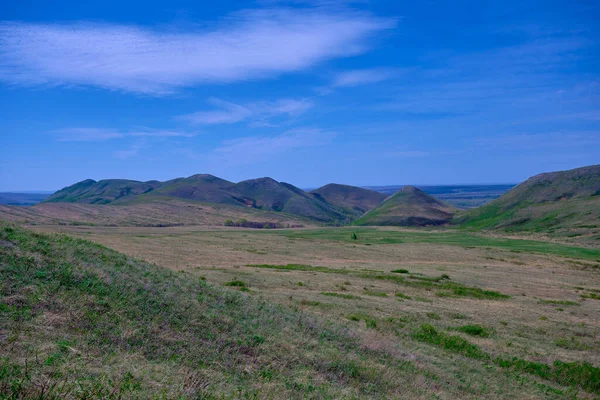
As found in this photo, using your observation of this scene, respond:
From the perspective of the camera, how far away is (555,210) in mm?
152250

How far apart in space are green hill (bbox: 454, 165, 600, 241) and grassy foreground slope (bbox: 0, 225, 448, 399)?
11885 centimetres

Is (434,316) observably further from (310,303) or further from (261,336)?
(261,336)

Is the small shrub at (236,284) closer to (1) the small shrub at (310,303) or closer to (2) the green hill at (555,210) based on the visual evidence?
(1) the small shrub at (310,303)

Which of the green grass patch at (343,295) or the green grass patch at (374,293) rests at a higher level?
the green grass patch at (343,295)

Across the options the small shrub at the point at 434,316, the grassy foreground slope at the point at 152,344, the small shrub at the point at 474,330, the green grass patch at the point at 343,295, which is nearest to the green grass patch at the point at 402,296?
the green grass patch at the point at 343,295

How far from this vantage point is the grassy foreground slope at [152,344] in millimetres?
8281

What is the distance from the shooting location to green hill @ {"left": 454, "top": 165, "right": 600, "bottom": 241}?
129350 mm

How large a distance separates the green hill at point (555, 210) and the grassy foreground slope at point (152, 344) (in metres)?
119

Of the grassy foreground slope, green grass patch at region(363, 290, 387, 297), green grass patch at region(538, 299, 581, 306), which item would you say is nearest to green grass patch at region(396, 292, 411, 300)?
green grass patch at region(363, 290, 387, 297)

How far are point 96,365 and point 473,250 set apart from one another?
3420 inches

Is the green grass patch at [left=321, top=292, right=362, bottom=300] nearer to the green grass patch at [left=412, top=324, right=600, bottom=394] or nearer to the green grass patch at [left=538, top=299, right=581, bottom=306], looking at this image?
the green grass patch at [left=412, top=324, right=600, bottom=394]

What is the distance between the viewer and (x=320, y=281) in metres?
36.9

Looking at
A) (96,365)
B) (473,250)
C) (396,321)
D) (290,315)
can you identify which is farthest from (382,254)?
(96,365)

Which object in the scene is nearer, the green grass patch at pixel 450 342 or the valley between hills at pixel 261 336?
the valley between hills at pixel 261 336
